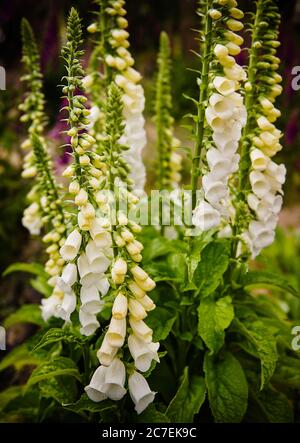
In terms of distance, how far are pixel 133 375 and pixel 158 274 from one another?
533 mm

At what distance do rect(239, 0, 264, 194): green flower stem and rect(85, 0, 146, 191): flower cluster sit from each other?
22.0 inches

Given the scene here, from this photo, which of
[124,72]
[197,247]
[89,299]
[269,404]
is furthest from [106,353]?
[124,72]

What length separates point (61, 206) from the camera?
7.72 ft

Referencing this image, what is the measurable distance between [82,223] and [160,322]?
0.71 m

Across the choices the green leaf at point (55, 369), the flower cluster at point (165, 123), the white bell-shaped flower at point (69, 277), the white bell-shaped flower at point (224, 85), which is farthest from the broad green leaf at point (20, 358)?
the white bell-shaped flower at point (224, 85)

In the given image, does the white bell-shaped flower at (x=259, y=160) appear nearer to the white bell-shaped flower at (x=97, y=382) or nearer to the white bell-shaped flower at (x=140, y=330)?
the white bell-shaped flower at (x=140, y=330)

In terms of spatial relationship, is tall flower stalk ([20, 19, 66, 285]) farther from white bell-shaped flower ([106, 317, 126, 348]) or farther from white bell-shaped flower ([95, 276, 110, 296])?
white bell-shaped flower ([106, 317, 126, 348])

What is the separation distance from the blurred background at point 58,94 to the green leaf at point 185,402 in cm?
76

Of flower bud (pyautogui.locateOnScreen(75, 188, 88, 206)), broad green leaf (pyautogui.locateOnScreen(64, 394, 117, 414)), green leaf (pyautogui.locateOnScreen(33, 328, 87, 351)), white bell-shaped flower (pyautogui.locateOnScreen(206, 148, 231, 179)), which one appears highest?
white bell-shaped flower (pyautogui.locateOnScreen(206, 148, 231, 179))

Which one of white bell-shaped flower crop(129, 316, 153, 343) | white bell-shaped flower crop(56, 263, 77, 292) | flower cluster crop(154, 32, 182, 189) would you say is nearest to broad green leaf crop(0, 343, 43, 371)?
white bell-shaped flower crop(56, 263, 77, 292)

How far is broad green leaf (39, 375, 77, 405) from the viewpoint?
229 centimetres

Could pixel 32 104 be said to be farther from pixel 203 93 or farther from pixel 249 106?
pixel 249 106

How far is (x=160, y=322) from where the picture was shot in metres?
2.23
